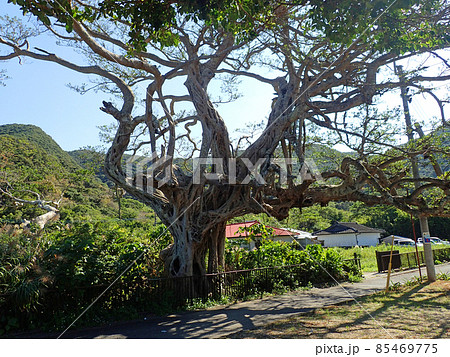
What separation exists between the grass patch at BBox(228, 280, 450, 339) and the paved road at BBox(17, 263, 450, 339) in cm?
56

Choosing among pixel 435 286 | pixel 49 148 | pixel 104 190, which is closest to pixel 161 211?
pixel 435 286

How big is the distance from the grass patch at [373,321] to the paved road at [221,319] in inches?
21.9

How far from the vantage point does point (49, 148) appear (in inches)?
1770

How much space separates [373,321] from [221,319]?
10.8 ft

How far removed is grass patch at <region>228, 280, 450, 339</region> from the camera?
6.26 m

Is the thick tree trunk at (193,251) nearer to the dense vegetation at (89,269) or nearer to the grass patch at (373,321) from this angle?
the dense vegetation at (89,269)

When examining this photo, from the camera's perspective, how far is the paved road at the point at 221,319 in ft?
23.2

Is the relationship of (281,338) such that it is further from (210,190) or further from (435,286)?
(435,286)

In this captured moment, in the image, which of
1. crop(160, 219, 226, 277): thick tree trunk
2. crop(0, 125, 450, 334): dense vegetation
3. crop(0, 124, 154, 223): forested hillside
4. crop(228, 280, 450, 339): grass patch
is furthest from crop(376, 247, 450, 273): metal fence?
crop(0, 124, 154, 223): forested hillside

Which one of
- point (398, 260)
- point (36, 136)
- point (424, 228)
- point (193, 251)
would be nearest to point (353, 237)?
point (398, 260)

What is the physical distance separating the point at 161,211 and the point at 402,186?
8.79m

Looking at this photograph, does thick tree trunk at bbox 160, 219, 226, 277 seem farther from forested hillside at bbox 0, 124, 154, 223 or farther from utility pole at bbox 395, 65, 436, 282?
forested hillside at bbox 0, 124, 154, 223

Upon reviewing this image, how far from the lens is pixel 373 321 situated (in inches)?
284

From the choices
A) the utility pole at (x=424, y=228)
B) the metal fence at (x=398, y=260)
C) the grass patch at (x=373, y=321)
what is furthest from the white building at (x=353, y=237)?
the grass patch at (x=373, y=321)
